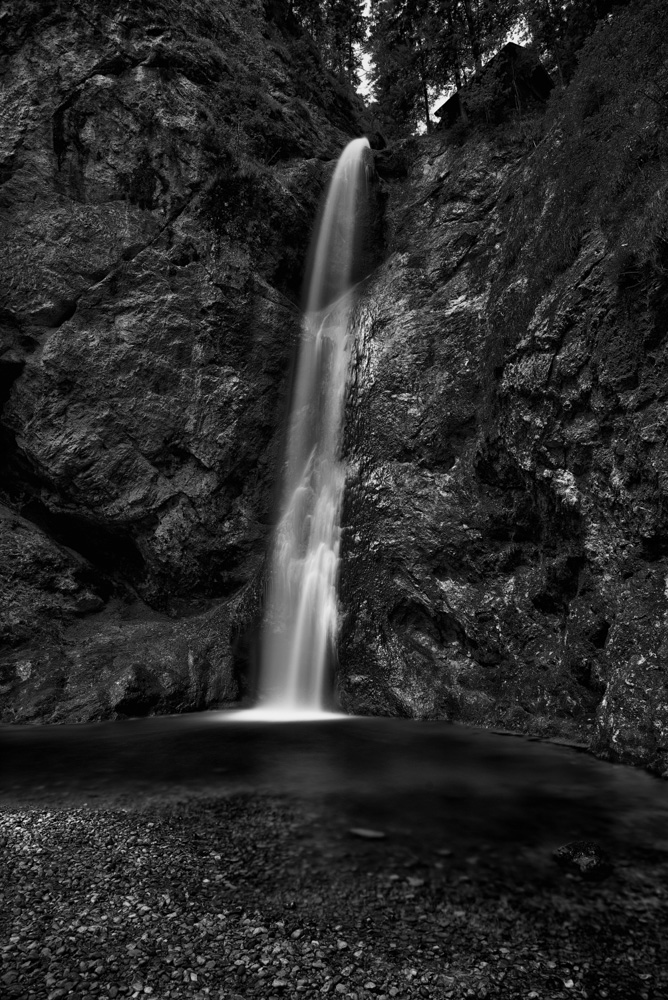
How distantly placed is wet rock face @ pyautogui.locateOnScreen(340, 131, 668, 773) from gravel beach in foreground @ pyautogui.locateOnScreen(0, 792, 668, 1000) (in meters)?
4.01

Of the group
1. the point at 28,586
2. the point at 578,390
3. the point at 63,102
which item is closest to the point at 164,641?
the point at 28,586

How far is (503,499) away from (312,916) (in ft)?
28.2

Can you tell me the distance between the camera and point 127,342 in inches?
606

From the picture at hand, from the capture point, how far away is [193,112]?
16.7m

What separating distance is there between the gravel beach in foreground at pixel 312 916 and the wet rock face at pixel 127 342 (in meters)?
9.24

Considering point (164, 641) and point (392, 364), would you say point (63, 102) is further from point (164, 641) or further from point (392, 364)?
point (164, 641)

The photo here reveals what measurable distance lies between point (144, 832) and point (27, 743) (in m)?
5.61

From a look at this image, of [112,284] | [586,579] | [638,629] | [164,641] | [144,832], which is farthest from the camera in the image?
[112,284]

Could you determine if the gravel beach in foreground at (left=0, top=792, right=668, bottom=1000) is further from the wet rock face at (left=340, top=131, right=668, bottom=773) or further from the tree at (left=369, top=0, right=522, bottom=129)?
Result: the tree at (left=369, top=0, right=522, bottom=129)

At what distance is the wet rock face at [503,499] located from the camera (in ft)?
28.1

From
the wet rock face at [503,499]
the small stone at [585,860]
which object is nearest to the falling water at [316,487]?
the wet rock face at [503,499]

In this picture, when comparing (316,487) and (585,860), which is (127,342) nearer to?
(316,487)

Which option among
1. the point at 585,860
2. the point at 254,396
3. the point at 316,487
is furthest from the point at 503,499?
the point at 254,396

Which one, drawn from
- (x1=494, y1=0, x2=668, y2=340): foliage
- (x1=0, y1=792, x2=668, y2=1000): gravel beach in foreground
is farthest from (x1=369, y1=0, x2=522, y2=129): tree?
(x1=0, y1=792, x2=668, y2=1000): gravel beach in foreground
